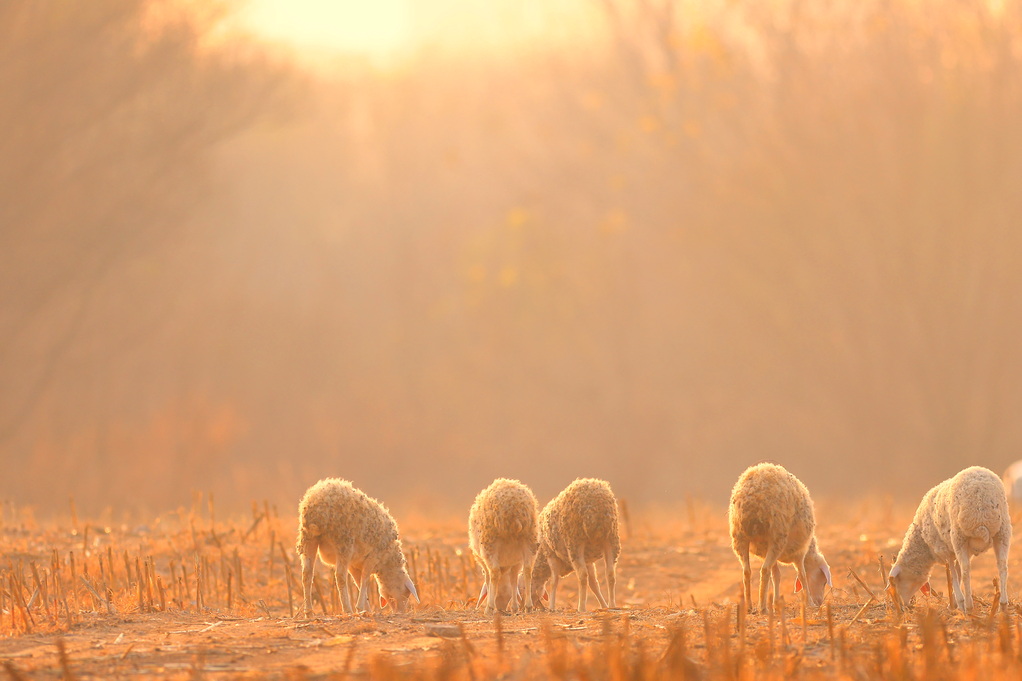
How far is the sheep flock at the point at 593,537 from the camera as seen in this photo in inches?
397

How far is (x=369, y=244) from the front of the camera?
5409cm

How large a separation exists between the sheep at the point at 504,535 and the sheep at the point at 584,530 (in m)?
0.34

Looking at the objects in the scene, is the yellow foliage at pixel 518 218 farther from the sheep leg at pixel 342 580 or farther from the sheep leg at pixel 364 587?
the sheep leg at pixel 342 580

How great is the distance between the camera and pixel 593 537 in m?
11.2

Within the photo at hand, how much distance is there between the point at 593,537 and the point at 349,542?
2.40m

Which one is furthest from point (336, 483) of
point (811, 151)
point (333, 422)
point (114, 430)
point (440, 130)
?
point (440, 130)

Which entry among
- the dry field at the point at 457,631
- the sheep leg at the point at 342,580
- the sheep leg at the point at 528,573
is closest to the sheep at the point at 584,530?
the sheep leg at the point at 528,573

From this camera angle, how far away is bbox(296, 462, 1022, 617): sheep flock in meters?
10.1

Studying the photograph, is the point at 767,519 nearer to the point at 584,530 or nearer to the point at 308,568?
the point at 584,530

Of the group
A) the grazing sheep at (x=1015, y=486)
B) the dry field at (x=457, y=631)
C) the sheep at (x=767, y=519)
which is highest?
the grazing sheep at (x=1015, y=486)

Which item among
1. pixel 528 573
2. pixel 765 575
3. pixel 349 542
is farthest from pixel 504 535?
pixel 765 575

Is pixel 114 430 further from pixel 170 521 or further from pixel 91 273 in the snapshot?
pixel 170 521

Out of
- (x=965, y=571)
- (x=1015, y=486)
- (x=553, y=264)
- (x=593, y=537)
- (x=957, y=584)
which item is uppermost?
(x=553, y=264)

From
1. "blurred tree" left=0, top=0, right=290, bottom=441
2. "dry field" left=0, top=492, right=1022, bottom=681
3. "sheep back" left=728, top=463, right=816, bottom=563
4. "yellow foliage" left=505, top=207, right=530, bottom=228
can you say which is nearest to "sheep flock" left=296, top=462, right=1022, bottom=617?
"sheep back" left=728, top=463, right=816, bottom=563
